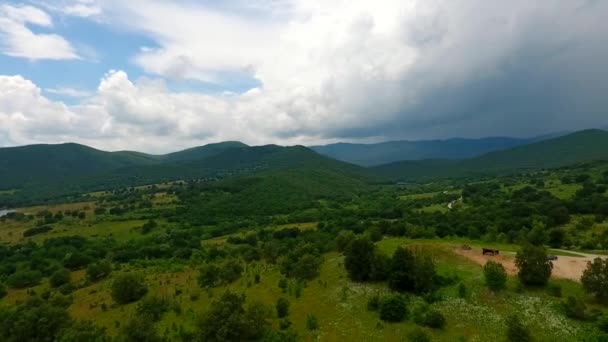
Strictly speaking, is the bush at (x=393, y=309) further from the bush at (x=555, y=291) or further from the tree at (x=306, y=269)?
the tree at (x=306, y=269)

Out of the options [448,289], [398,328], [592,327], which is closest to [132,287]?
[398,328]

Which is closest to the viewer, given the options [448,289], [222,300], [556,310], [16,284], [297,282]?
[556,310]

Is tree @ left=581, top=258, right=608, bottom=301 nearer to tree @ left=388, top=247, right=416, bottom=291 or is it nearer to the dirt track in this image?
the dirt track

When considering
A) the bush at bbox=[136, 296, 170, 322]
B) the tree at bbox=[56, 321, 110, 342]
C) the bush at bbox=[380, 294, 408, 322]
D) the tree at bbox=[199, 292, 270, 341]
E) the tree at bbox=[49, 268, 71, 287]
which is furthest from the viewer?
the tree at bbox=[49, 268, 71, 287]

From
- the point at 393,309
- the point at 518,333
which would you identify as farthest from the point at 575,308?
the point at 393,309

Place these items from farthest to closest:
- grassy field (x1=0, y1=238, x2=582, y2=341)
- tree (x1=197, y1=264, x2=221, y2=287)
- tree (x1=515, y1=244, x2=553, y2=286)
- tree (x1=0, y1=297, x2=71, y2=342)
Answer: tree (x1=197, y1=264, x2=221, y2=287), tree (x1=0, y1=297, x2=71, y2=342), tree (x1=515, y1=244, x2=553, y2=286), grassy field (x1=0, y1=238, x2=582, y2=341)

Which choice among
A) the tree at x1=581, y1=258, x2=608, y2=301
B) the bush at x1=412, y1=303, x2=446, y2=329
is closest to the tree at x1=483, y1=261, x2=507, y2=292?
the tree at x1=581, y1=258, x2=608, y2=301

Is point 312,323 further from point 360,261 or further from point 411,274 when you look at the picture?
point 411,274

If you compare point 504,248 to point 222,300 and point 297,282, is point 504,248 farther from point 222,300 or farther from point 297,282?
point 222,300
